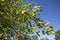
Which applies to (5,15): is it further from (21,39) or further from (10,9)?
(21,39)

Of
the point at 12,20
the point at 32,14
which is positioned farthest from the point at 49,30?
the point at 12,20

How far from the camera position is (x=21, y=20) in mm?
10117

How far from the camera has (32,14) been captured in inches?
404

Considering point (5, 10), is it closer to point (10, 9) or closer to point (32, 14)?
point (10, 9)

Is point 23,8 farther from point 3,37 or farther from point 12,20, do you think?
point 3,37

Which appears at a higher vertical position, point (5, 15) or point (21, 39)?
point (5, 15)

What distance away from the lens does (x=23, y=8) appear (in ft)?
33.6

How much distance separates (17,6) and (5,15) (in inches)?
31.1

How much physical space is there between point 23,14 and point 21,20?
42 centimetres

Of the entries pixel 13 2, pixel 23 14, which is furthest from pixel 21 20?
pixel 13 2

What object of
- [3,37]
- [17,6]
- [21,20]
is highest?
[17,6]

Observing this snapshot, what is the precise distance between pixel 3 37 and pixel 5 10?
4.32 feet

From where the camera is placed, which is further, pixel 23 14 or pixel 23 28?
pixel 23 28

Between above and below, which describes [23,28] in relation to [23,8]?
below
